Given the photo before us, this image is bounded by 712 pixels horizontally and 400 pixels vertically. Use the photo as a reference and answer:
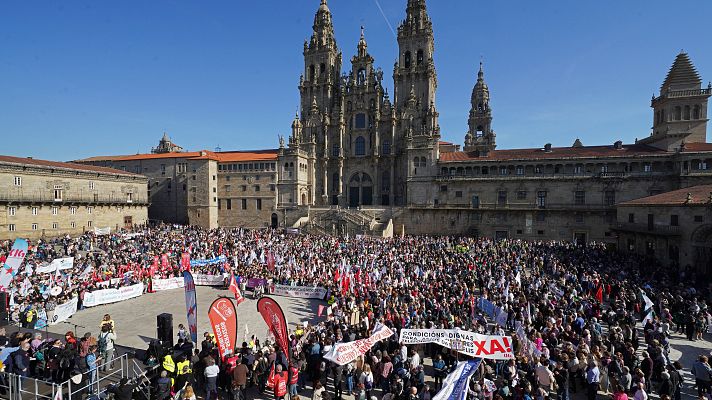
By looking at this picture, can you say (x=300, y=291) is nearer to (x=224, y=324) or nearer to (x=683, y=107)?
(x=224, y=324)

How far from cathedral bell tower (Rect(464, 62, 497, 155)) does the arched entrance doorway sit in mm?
27624

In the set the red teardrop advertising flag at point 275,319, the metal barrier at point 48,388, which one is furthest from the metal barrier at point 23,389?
the red teardrop advertising flag at point 275,319

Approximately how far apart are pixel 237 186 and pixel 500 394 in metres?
57.5

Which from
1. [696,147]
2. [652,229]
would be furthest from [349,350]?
[696,147]

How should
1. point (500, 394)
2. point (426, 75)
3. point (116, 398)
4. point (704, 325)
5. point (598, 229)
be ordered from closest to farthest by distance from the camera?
1. point (116, 398)
2. point (500, 394)
3. point (704, 325)
4. point (598, 229)
5. point (426, 75)

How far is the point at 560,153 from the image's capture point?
46500mm

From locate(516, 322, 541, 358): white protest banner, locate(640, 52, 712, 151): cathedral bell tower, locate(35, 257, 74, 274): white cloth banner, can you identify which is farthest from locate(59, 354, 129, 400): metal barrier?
locate(640, 52, 712, 151): cathedral bell tower

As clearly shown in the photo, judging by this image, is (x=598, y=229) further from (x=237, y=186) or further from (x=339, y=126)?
(x=237, y=186)

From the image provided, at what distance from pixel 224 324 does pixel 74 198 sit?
49004 mm

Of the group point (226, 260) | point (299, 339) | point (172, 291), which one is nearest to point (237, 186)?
point (226, 260)

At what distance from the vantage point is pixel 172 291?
24438 millimetres

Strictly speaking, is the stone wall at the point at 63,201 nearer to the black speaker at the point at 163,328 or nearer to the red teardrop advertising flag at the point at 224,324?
the black speaker at the point at 163,328

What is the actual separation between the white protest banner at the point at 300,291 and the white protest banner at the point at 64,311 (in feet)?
36.6

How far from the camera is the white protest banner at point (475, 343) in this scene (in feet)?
33.3
